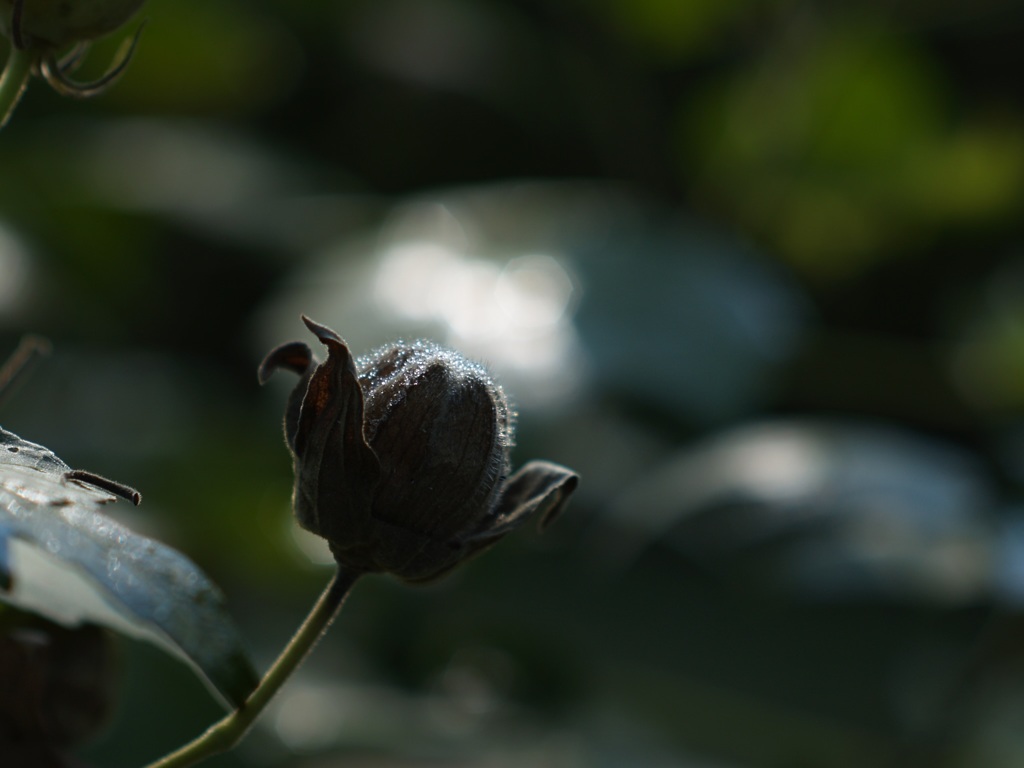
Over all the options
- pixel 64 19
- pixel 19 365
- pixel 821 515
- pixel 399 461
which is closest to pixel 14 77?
pixel 64 19

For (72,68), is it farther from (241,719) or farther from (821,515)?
(821,515)

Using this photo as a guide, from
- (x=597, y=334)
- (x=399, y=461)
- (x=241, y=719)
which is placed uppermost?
(x=597, y=334)

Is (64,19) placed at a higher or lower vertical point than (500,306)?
lower

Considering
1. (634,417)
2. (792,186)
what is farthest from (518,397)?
(792,186)

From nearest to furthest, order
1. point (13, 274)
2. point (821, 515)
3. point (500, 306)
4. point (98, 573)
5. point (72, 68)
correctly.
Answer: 1. point (98, 573)
2. point (72, 68)
3. point (821, 515)
4. point (500, 306)
5. point (13, 274)

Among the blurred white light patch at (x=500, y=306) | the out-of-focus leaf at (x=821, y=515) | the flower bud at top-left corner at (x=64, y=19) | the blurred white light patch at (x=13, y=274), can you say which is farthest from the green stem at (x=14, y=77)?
the blurred white light patch at (x=13, y=274)

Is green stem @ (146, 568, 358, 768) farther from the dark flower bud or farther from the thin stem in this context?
the thin stem
